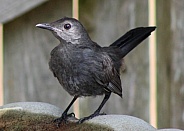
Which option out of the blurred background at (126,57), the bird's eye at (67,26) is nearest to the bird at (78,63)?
the bird's eye at (67,26)

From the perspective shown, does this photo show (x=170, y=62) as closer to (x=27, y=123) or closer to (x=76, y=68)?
(x=76, y=68)

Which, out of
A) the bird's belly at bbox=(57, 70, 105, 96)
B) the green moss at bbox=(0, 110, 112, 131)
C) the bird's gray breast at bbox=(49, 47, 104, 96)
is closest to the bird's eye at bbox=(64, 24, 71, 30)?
the bird's gray breast at bbox=(49, 47, 104, 96)

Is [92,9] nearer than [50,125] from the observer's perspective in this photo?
No

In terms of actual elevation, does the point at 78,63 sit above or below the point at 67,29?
A: below

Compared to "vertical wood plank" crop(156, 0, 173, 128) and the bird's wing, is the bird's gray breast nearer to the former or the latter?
the bird's wing

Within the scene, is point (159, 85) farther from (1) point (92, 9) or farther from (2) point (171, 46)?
(1) point (92, 9)

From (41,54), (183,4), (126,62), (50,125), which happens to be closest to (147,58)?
(126,62)

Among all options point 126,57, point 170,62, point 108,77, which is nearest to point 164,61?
point 170,62

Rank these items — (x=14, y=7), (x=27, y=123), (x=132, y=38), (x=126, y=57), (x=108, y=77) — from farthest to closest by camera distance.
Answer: (x=126, y=57) → (x=14, y=7) → (x=132, y=38) → (x=108, y=77) → (x=27, y=123)
